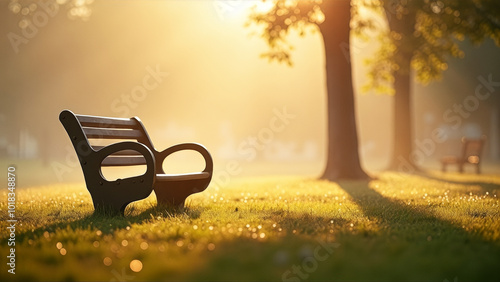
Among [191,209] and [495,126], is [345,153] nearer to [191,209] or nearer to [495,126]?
[191,209]

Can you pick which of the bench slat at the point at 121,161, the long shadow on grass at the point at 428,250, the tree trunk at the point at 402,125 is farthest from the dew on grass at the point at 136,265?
the tree trunk at the point at 402,125

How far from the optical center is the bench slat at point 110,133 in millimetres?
7094

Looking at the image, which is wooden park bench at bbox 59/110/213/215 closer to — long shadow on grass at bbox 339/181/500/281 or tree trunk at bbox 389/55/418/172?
long shadow on grass at bbox 339/181/500/281

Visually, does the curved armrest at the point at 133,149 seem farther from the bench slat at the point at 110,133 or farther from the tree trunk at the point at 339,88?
the tree trunk at the point at 339,88

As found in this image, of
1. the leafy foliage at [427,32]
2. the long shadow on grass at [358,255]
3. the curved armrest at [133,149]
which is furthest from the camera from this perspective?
the leafy foliage at [427,32]

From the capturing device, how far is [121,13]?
1378 inches

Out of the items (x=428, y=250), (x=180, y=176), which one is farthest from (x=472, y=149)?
(x=428, y=250)

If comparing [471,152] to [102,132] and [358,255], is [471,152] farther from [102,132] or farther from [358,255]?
[358,255]

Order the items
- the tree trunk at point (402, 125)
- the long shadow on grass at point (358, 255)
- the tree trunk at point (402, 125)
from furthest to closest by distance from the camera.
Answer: the tree trunk at point (402, 125)
the tree trunk at point (402, 125)
the long shadow on grass at point (358, 255)

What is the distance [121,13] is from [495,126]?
3121 centimetres

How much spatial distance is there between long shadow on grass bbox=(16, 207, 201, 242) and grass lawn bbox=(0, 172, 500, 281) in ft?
0.04

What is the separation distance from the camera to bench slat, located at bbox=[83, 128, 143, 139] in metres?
7.09

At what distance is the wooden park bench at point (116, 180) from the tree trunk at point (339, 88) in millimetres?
8201

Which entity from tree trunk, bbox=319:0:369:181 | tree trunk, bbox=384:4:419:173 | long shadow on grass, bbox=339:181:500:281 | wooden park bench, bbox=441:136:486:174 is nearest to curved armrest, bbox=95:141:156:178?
long shadow on grass, bbox=339:181:500:281
